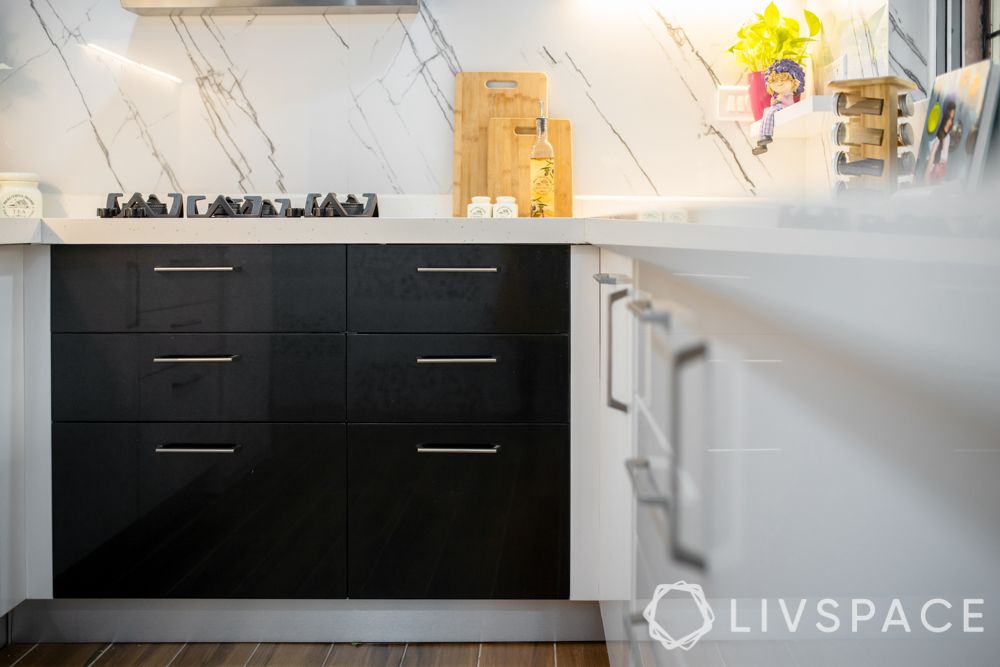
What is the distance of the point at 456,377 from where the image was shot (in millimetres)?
1857

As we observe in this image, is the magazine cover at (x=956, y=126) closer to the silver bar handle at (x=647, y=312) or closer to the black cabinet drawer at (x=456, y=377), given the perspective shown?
the silver bar handle at (x=647, y=312)

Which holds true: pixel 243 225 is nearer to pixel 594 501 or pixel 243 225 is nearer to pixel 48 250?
pixel 48 250

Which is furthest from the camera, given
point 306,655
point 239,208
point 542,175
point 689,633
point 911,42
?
point 542,175

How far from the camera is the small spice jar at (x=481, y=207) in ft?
7.47

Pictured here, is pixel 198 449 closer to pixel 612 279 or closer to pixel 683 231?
pixel 612 279

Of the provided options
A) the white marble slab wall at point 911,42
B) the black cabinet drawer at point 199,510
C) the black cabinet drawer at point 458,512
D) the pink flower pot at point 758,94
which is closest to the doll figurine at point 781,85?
the pink flower pot at point 758,94

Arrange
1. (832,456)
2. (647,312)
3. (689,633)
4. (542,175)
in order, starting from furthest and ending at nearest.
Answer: (542,175) < (647,312) < (689,633) < (832,456)

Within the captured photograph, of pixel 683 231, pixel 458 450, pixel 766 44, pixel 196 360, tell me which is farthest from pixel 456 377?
pixel 766 44

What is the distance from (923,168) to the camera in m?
1.58

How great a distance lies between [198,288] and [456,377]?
24.8 inches

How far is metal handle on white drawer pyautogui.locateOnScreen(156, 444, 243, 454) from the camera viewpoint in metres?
1.86

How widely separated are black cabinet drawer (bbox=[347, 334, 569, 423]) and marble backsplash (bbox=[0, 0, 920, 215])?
79 centimetres

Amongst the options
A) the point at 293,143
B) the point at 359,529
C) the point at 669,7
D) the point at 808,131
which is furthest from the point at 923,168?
the point at 293,143

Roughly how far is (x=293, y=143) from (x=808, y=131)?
5.22 feet
